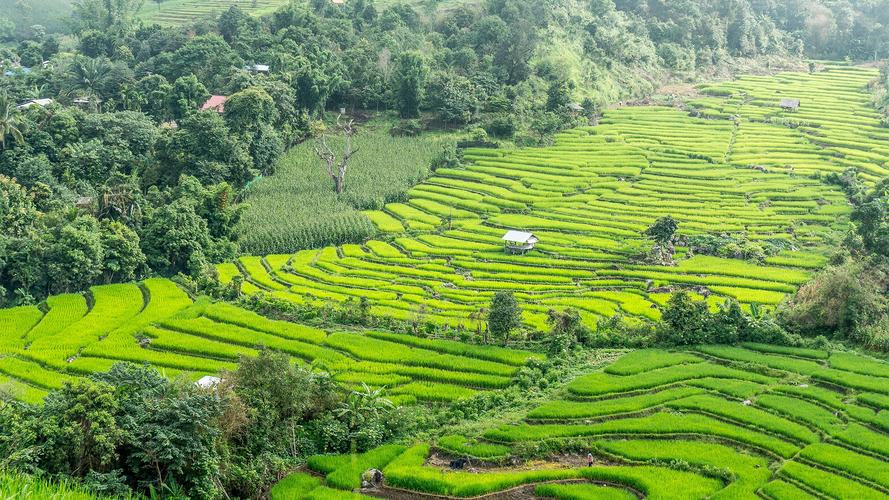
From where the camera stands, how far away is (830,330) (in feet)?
100

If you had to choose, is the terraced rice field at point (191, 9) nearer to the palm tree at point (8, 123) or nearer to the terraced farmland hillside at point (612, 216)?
the palm tree at point (8, 123)

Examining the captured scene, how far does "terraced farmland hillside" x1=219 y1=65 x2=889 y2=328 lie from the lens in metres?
36.4

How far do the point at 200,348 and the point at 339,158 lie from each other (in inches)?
968

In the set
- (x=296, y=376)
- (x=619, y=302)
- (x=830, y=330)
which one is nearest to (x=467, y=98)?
(x=619, y=302)

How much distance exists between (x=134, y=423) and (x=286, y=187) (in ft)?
99.8

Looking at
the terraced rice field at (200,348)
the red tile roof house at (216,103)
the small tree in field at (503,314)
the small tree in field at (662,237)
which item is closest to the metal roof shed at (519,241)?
the small tree in field at (662,237)

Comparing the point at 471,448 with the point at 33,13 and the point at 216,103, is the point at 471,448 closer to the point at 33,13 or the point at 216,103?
the point at 216,103

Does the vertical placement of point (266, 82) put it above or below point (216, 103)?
above

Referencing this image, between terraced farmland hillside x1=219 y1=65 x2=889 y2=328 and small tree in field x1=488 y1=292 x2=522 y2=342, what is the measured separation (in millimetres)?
2705

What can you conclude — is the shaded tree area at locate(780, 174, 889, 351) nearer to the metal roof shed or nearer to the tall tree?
the metal roof shed

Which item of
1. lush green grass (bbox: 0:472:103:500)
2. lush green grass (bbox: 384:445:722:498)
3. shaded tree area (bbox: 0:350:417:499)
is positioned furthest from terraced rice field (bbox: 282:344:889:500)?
lush green grass (bbox: 0:472:103:500)

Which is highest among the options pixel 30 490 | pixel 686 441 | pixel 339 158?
pixel 339 158

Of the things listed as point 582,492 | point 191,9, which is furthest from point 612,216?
point 191,9

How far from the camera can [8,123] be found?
42.9 m
